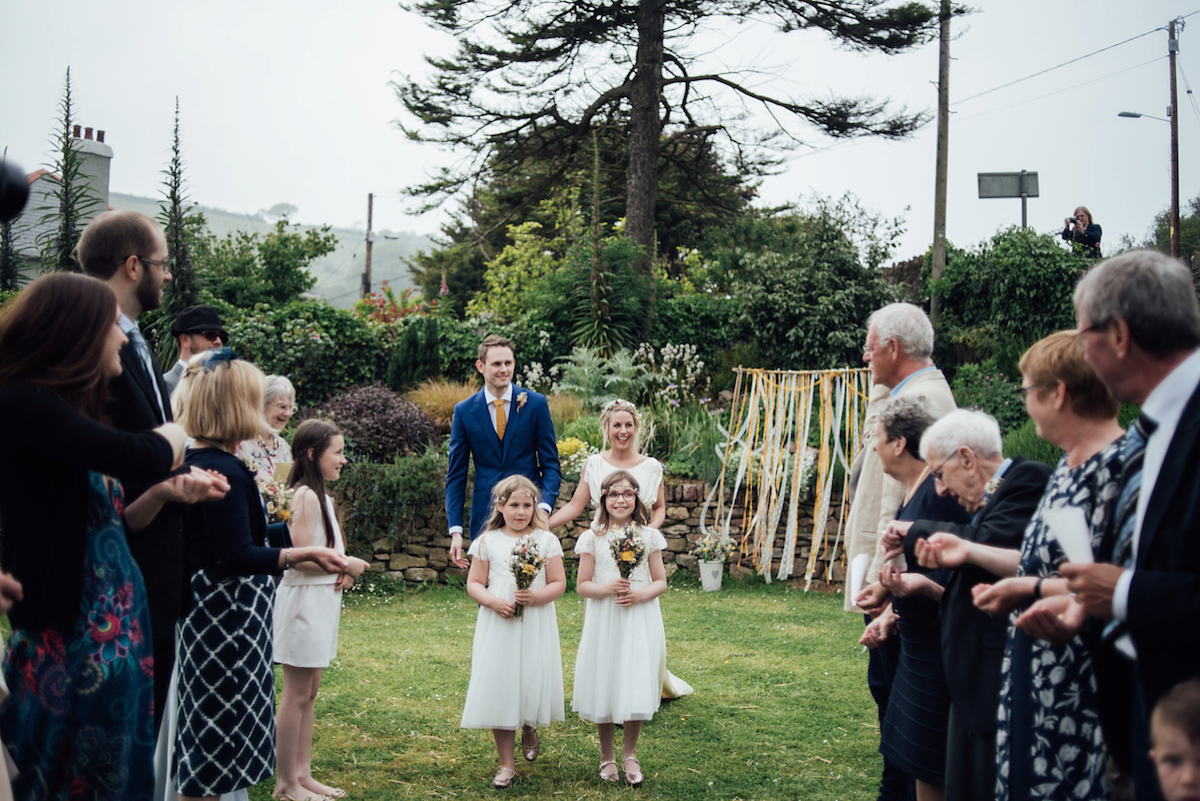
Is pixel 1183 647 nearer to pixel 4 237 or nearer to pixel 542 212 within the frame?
pixel 4 237

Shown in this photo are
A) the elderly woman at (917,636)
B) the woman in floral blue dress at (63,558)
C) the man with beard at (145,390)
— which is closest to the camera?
the woman in floral blue dress at (63,558)

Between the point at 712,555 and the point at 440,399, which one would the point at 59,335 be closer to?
the point at 712,555

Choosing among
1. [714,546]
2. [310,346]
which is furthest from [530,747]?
[310,346]

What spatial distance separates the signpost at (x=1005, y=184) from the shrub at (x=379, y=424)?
9.08m

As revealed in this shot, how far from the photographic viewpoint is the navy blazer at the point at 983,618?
2.62 meters

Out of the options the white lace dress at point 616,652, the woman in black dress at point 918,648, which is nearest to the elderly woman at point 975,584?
the woman in black dress at point 918,648

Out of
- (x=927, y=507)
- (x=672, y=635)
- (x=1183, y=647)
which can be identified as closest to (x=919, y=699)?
(x=927, y=507)

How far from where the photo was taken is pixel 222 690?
10.2 feet

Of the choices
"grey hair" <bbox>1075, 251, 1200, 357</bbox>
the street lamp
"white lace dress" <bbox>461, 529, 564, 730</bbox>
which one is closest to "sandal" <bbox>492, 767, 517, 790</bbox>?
"white lace dress" <bbox>461, 529, 564, 730</bbox>

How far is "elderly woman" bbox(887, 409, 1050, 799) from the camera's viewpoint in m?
2.61

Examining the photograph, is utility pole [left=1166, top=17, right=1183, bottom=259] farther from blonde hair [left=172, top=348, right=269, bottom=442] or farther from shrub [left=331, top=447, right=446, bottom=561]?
blonde hair [left=172, top=348, right=269, bottom=442]

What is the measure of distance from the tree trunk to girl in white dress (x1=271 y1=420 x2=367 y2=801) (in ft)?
44.2

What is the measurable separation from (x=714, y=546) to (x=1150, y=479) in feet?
28.1

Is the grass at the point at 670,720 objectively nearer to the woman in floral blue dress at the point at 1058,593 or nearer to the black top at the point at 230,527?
the black top at the point at 230,527
